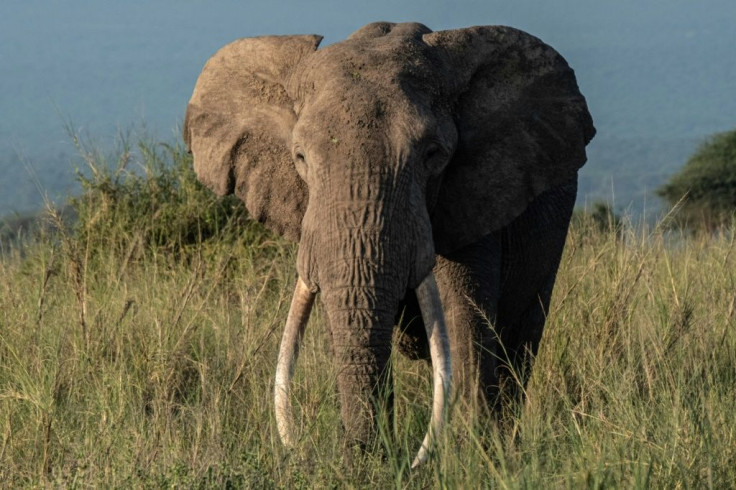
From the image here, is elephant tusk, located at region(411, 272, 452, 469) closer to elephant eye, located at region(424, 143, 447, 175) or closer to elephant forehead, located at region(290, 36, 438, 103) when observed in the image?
elephant eye, located at region(424, 143, 447, 175)

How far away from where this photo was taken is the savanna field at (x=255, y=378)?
3879 mm

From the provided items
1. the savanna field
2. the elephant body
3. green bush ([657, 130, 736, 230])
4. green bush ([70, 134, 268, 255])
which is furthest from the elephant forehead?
green bush ([657, 130, 736, 230])

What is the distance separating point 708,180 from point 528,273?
17.7 meters

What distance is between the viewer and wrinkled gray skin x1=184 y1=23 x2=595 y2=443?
4117 mm

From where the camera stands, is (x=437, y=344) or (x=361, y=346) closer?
(x=361, y=346)

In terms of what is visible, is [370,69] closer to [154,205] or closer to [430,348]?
[430,348]

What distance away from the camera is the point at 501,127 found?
4875 mm

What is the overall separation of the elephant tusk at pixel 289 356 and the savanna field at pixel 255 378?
7 centimetres

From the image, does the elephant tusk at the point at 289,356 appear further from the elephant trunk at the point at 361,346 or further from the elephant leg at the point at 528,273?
the elephant leg at the point at 528,273

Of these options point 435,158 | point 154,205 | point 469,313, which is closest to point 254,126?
point 435,158

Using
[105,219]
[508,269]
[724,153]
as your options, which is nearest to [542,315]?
[508,269]

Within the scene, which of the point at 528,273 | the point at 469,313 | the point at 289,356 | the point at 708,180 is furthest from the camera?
the point at 708,180

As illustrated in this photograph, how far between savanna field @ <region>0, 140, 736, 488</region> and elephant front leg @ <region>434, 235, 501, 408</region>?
13 cm

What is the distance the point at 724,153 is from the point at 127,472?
848 inches
